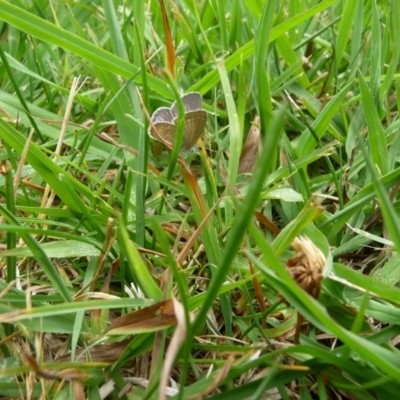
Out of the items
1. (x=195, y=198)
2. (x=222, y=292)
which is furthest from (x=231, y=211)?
(x=222, y=292)

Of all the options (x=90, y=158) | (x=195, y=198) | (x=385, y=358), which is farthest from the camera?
(x=90, y=158)

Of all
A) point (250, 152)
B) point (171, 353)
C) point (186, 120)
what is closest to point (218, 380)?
point (171, 353)

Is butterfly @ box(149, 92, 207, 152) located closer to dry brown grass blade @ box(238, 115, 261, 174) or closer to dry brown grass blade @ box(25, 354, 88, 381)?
dry brown grass blade @ box(238, 115, 261, 174)

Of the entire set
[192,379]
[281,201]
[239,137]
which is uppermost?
[239,137]

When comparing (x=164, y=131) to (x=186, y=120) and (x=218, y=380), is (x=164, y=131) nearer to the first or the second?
(x=186, y=120)

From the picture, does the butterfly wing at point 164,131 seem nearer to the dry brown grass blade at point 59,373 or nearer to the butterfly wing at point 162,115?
the butterfly wing at point 162,115

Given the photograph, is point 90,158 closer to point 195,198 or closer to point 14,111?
point 14,111

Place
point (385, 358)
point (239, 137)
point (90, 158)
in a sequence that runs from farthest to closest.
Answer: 1. point (90, 158)
2. point (239, 137)
3. point (385, 358)
